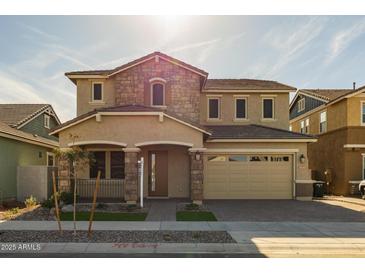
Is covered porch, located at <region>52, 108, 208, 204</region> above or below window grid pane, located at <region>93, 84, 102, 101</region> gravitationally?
below

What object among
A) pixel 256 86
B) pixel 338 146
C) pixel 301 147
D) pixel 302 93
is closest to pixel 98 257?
pixel 301 147

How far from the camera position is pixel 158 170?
61.4 ft

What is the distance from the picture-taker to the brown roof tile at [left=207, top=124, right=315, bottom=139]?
1870cm

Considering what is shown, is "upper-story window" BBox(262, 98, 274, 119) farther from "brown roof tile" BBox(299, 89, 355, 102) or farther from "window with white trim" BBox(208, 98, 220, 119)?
"brown roof tile" BBox(299, 89, 355, 102)

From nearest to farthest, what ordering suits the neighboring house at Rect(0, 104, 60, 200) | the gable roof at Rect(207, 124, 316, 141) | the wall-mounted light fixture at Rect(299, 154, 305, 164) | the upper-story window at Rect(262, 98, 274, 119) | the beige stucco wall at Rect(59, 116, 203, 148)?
1. the beige stucco wall at Rect(59, 116, 203, 148)
2. the neighboring house at Rect(0, 104, 60, 200)
3. the gable roof at Rect(207, 124, 316, 141)
4. the wall-mounted light fixture at Rect(299, 154, 305, 164)
5. the upper-story window at Rect(262, 98, 274, 119)

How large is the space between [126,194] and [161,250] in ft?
24.3

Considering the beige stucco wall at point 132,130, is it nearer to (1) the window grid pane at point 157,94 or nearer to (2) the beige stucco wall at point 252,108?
(1) the window grid pane at point 157,94

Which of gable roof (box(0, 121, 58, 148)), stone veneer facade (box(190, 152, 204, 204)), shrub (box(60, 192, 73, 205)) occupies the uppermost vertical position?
gable roof (box(0, 121, 58, 148))

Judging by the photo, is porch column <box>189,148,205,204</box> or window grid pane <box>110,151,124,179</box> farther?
window grid pane <box>110,151,124,179</box>

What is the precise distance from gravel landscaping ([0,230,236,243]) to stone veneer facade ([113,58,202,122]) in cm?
1025

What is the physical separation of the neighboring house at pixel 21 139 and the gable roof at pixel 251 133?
1092 cm

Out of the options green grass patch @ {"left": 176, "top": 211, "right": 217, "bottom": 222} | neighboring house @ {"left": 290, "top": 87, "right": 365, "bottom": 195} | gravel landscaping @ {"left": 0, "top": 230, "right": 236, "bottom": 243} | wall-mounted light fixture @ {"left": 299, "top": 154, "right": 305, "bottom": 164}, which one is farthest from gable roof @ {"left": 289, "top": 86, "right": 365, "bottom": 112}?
gravel landscaping @ {"left": 0, "top": 230, "right": 236, "bottom": 243}

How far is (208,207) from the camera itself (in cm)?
1548

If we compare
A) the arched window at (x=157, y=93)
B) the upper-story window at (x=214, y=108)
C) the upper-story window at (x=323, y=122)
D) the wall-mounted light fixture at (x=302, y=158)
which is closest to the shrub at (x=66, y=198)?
the arched window at (x=157, y=93)
